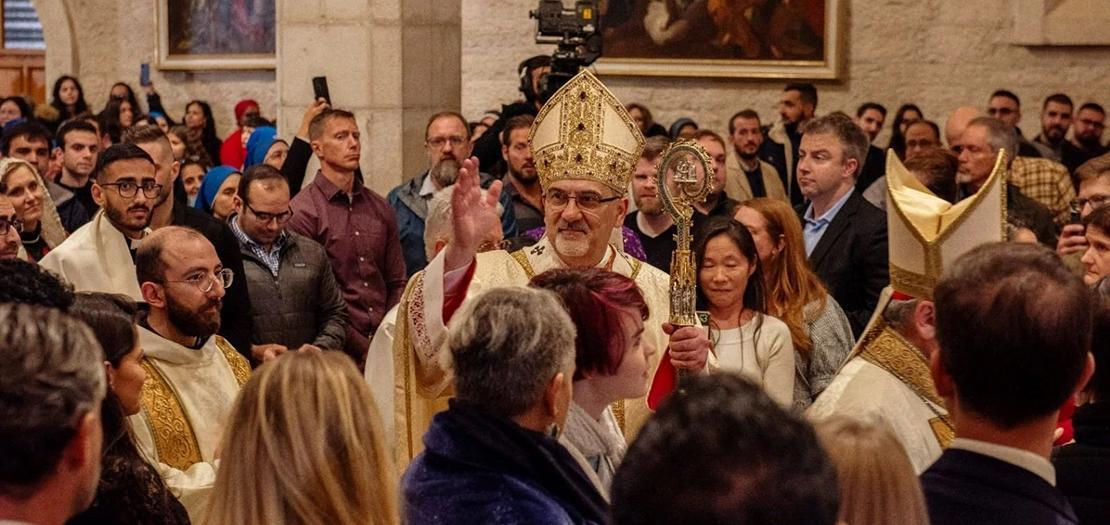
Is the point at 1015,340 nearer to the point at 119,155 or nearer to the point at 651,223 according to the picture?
the point at 119,155

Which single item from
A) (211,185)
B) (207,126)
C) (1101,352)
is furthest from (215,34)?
(1101,352)

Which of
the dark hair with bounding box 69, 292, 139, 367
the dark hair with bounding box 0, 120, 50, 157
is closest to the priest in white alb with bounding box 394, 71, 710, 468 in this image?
the dark hair with bounding box 69, 292, 139, 367

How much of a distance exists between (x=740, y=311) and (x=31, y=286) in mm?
2615

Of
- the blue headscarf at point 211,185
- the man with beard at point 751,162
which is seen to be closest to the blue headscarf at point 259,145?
the blue headscarf at point 211,185

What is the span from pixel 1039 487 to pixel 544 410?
2.74ft

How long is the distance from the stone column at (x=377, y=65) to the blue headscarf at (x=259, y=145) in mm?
176

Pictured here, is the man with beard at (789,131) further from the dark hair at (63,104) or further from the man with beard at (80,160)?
the dark hair at (63,104)

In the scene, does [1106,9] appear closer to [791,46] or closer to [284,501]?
[791,46]

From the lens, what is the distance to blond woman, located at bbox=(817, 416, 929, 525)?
7.03ft

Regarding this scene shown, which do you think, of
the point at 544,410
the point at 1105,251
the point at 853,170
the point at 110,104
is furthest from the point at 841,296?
the point at 110,104

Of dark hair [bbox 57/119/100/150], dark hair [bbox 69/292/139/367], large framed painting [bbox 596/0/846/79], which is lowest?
dark hair [bbox 69/292/139/367]

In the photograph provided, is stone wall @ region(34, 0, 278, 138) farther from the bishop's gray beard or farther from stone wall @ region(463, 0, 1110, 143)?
the bishop's gray beard

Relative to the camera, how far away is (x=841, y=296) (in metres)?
6.29

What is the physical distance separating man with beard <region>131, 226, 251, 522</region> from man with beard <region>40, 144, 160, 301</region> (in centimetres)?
52
